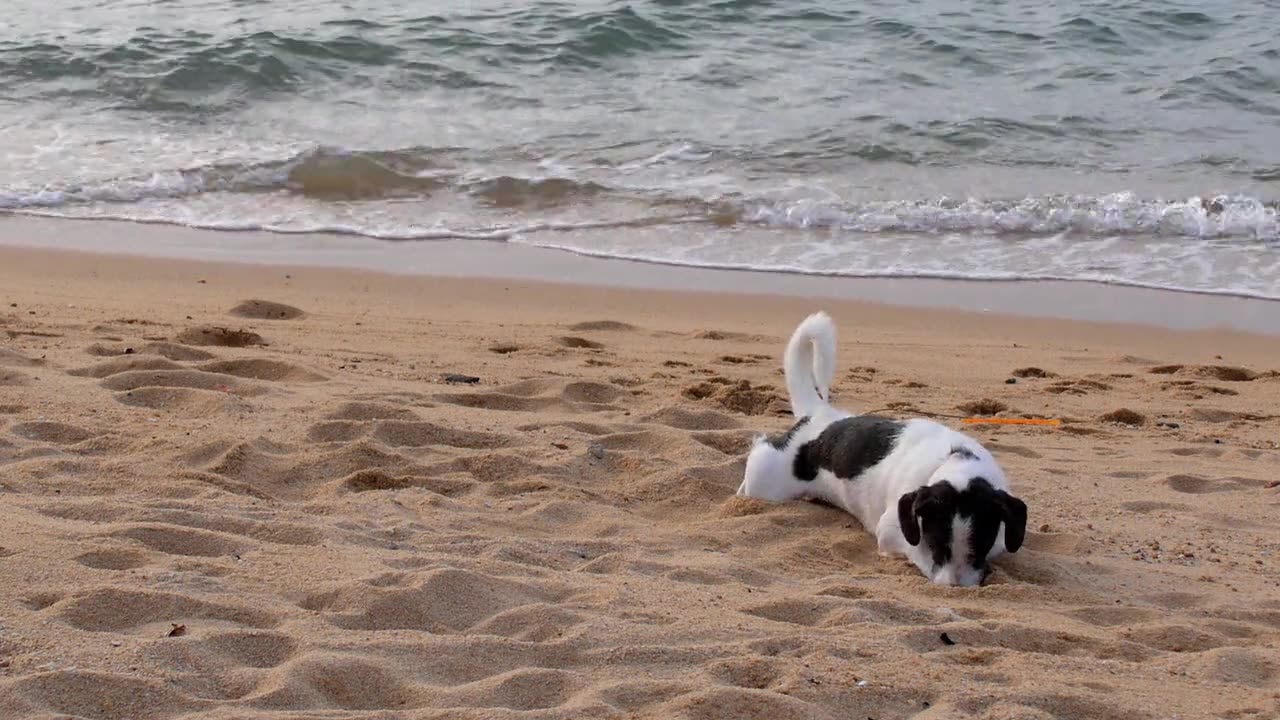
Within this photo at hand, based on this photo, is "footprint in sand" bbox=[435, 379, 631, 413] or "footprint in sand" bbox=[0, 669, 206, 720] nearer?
"footprint in sand" bbox=[0, 669, 206, 720]

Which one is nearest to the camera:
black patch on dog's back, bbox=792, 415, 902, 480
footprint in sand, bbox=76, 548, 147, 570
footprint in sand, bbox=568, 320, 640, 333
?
footprint in sand, bbox=76, 548, 147, 570

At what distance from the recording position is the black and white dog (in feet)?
14.2

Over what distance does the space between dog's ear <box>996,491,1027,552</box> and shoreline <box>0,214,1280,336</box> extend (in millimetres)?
4487

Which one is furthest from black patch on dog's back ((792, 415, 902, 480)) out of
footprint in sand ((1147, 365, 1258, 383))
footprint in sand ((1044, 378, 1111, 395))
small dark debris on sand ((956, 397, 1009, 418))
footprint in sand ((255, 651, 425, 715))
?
footprint in sand ((1147, 365, 1258, 383))

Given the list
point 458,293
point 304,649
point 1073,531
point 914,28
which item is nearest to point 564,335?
point 458,293

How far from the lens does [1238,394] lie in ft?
23.3

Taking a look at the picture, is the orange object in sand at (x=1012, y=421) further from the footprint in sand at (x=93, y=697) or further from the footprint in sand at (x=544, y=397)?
the footprint in sand at (x=93, y=697)

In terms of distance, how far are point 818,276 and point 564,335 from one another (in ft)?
8.07

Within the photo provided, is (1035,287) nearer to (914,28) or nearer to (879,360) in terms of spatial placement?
(879,360)

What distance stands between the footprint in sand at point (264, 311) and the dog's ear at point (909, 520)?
173 inches

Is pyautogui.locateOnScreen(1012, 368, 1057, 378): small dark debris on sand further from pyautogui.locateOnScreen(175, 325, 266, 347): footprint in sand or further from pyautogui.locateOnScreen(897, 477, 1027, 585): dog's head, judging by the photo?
pyautogui.locateOnScreen(175, 325, 266, 347): footprint in sand

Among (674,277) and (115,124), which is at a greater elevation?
(115,124)

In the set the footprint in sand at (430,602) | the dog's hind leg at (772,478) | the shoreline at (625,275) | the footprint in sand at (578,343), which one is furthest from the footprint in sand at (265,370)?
the shoreline at (625,275)

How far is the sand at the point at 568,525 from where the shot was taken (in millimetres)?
3244
